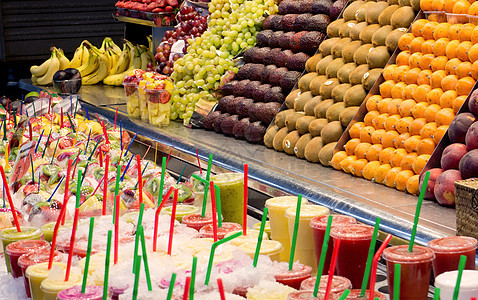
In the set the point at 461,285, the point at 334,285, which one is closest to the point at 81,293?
the point at 334,285

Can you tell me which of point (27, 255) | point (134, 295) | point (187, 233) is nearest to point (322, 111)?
point (187, 233)

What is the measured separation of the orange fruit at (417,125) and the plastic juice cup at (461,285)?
1922 millimetres

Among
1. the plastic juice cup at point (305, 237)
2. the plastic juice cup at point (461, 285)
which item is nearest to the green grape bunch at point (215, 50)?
the plastic juice cup at point (305, 237)

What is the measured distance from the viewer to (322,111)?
4.13 meters

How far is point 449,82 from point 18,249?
2.21 meters

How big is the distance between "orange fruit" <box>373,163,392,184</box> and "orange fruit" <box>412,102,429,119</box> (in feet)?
0.97

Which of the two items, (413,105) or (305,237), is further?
(413,105)

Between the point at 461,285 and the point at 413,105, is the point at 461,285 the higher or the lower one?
the lower one

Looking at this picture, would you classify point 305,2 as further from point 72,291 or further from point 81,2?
point 81,2

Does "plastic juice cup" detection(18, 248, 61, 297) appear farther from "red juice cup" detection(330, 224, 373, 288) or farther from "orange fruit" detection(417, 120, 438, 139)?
"orange fruit" detection(417, 120, 438, 139)

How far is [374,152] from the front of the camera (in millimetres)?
3689

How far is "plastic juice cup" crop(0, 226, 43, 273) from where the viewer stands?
223cm

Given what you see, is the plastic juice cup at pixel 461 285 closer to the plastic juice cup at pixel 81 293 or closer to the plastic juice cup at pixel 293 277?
the plastic juice cup at pixel 293 277

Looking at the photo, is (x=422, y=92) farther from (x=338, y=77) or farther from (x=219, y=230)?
(x=219, y=230)
